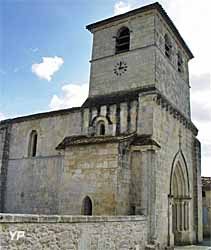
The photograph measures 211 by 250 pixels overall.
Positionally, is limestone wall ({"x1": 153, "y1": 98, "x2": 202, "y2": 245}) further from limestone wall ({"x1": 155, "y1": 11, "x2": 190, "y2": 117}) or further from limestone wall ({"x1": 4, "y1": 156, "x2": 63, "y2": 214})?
limestone wall ({"x1": 4, "y1": 156, "x2": 63, "y2": 214})

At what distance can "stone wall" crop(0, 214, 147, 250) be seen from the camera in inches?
239

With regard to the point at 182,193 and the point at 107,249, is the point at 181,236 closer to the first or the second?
the point at 182,193

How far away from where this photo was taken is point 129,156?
39.1ft

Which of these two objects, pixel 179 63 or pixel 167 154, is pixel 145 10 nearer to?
pixel 179 63

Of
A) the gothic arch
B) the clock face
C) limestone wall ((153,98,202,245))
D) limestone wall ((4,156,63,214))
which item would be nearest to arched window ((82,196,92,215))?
limestone wall ((153,98,202,245))

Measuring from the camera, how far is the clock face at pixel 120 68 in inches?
596

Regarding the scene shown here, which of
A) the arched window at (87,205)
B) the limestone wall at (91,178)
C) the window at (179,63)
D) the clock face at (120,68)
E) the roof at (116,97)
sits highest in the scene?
the window at (179,63)

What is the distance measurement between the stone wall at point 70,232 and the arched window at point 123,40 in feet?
29.6

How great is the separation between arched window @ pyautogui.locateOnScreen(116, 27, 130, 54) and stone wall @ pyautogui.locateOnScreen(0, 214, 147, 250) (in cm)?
904

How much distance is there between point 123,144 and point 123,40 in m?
6.88

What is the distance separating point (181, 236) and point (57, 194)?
241 inches

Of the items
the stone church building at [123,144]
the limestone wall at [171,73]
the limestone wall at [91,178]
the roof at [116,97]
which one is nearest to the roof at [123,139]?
the stone church building at [123,144]

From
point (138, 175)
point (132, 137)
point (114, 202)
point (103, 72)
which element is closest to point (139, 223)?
point (114, 202)

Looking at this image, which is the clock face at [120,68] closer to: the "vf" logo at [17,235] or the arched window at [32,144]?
the arched window at [32,144]
